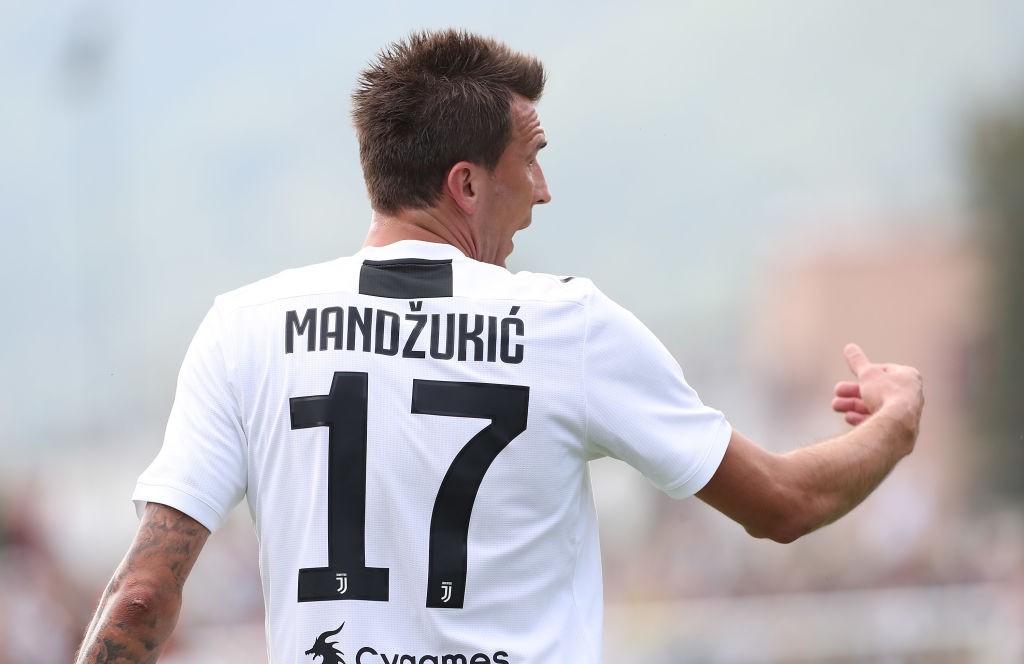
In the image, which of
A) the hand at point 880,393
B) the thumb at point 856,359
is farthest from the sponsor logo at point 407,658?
the thumb at point 856,359

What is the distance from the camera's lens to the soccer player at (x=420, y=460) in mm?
1748

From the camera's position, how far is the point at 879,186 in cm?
1744

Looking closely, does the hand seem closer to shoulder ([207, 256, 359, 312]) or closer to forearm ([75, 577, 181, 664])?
shoulder ([207, 256, 359, 312])

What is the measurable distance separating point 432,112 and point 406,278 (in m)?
0.30

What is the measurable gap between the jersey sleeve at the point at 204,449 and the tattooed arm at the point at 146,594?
0.03 metres

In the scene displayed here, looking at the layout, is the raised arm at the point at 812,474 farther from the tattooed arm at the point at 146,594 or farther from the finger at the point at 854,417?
the tattooed arm at the point at 146,594

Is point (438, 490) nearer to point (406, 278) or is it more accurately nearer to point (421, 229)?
point (406, 278)

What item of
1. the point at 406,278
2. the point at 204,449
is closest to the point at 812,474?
the point at 406,278

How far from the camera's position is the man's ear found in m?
1.96

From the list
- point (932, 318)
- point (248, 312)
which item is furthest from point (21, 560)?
point (932, 318)

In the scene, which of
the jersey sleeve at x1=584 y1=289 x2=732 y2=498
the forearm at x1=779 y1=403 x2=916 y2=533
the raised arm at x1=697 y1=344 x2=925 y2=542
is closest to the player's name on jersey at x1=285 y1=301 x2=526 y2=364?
the jersey sleeve at x1=584 y1=289 x2=732 y2=498

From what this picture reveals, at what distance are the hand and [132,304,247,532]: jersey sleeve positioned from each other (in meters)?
1.12

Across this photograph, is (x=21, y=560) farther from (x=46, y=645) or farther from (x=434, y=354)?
(x=434, y=354)

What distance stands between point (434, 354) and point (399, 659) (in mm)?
446
